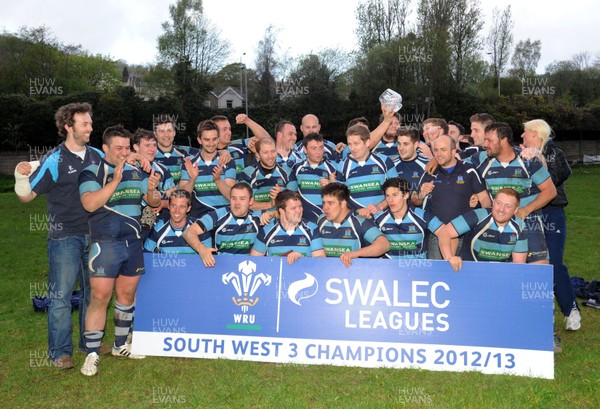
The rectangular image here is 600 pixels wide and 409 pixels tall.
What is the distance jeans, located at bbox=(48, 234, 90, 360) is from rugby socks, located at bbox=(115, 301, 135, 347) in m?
0.52

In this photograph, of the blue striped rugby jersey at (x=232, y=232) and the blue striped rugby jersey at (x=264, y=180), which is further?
the blue striped rugby jersey at (x=264, y=180)

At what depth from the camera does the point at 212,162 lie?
797 cm

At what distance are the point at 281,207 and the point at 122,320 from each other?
7.49 feet

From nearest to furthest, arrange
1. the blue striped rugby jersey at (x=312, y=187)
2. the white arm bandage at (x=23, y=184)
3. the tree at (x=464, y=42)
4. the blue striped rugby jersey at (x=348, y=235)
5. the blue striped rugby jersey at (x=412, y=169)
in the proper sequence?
1. the white arm bandage at (x=23, y=184)
2. the blue striped rugby jersey at (x=348, y=235)
3. the blue striped rugby jersey at (x=412, y=169)
4. the blue striped rugby jersey at (x=312, y=187)
5. the tree at (x=464, y=42)

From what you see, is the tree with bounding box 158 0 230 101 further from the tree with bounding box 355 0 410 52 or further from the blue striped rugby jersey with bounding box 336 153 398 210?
the blue striped rugby jersey with bounding box 336 153 398 210

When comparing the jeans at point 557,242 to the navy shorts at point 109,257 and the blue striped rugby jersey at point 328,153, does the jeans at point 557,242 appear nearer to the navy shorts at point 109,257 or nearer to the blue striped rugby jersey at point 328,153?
the blue striped rugby jersey at point 328,153

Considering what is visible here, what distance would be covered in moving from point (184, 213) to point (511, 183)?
156 inches

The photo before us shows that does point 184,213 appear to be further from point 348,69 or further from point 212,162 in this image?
point 348,69

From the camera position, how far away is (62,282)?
20.4 feet

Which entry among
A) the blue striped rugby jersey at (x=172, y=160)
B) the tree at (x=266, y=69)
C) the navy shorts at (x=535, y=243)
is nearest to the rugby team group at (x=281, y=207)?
the navy shorts at (x=535, y=243)

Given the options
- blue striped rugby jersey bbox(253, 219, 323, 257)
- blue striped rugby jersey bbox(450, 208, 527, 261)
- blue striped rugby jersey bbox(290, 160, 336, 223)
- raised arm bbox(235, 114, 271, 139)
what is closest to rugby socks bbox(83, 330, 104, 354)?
blue striped rugby jersey bbox(253, 219, 323, 257)

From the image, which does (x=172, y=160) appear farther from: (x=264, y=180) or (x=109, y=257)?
(x=109, y=257)

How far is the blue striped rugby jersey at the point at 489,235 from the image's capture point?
642 centimetres

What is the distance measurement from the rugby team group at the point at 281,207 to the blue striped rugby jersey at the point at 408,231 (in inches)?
0.5
